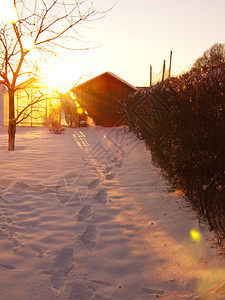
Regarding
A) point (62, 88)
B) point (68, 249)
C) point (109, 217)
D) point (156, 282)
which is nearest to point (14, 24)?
point (62, 88)

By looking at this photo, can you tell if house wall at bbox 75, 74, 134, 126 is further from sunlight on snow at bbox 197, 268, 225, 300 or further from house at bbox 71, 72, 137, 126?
sunlight on snow at bbox 197, 268, 225, 300

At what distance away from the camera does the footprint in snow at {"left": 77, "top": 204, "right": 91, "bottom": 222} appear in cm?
385

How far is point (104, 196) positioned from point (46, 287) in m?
2.56

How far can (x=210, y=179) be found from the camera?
117 inches

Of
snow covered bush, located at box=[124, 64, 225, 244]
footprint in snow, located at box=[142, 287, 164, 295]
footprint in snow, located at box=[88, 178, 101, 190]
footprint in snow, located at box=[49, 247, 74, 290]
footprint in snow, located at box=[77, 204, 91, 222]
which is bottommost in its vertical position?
footprint in snow, located at box=[142, 287, 164, 295]

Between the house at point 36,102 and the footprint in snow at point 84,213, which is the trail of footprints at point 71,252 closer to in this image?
the footprint in snow at point 84,213

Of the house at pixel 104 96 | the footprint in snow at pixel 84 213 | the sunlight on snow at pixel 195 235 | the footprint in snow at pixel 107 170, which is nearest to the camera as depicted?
the sunlight on snow at pixel 195 235

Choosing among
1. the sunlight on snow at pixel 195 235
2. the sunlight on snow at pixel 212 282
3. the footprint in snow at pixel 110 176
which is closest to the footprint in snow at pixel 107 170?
the footprint in snow at pixel 110 176

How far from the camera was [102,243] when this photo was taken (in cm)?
314

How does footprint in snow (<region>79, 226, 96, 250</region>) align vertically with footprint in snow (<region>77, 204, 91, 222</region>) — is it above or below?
below

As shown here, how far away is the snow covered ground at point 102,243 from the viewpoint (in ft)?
7.72

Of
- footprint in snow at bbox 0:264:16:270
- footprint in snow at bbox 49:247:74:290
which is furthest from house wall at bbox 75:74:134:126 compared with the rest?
footprint in snow at bbox 0:264:16:270

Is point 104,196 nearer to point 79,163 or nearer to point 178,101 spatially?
point 178,101

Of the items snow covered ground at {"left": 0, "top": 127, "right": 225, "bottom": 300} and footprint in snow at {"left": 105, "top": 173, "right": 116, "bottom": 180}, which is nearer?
snow covered ground at {"left": 0, "top": 127, "right": 225, "bottom": 300}
